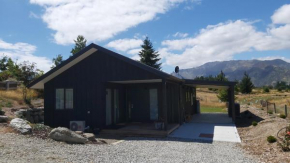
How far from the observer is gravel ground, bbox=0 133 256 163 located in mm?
6071

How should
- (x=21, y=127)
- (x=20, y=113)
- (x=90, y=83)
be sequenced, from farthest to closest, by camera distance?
(x=20, y=113)
(x=90, y=83)
(x=21, y=127)

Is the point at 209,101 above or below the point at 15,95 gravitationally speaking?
below

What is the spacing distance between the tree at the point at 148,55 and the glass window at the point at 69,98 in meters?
32.3

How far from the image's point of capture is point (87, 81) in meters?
12.3

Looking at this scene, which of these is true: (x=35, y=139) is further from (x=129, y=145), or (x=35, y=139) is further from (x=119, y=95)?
(x=119, y=95)

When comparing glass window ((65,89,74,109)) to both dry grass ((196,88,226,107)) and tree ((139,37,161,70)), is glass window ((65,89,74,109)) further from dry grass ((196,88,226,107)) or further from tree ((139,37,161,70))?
tree ((139,37,161,70))

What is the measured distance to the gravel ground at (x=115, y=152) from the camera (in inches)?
239

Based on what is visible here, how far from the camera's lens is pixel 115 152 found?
7.26 m

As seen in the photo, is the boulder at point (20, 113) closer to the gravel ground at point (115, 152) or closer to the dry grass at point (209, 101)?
the gravel ground at point (115, 152)

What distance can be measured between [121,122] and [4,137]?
7.19 m

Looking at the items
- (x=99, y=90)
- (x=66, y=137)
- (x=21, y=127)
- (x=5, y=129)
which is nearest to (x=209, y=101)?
(x=99, y=90)

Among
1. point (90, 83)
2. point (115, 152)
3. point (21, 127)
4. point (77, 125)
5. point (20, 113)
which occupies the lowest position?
point (115, 152)

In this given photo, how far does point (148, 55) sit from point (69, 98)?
3324 cm

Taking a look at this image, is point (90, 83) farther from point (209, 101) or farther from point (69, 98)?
point (209, 101)
